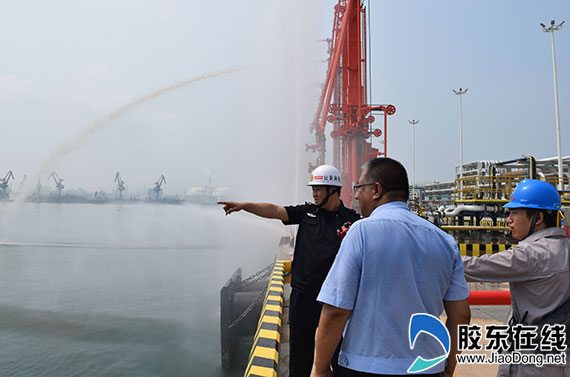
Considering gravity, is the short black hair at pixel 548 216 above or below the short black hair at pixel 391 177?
below

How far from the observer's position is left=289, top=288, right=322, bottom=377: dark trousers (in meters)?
2.61

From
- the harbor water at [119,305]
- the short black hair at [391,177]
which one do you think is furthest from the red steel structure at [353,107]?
the short black hair at [391,177]

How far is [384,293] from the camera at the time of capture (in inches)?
48.6

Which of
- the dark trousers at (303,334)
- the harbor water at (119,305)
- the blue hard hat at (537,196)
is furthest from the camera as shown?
the harbor water at (119,305)

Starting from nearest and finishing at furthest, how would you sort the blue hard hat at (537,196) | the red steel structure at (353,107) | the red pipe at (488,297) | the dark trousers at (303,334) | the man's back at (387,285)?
the man's back at (387,285) → the blue hard hat at (537,196) → the dark trousers at (303,334) → the red pipe at (488,297) → the red steel structure at (353,107)

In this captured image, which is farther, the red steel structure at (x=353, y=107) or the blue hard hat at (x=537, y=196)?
the red steel structure at (x=353, y=107)

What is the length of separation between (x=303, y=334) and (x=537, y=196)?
200 cm

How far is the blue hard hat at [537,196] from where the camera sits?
1.83m

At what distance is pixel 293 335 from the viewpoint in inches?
104

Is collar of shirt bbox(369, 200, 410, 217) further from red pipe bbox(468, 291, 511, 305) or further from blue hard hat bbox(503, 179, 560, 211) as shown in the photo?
red pipe bbox(468, 291, 511, 305)

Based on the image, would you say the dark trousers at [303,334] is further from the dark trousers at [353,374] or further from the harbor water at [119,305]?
the harbor water at [119,305]

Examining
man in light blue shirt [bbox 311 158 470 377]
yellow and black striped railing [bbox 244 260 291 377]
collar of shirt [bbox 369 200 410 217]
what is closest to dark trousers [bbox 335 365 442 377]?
man in light blue shirt [bbox 311 158 470 377]

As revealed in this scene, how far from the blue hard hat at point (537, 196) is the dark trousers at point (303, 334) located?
5.46 ft

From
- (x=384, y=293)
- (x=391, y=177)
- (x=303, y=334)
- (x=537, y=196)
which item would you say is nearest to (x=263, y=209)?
(x=303, y=334)
